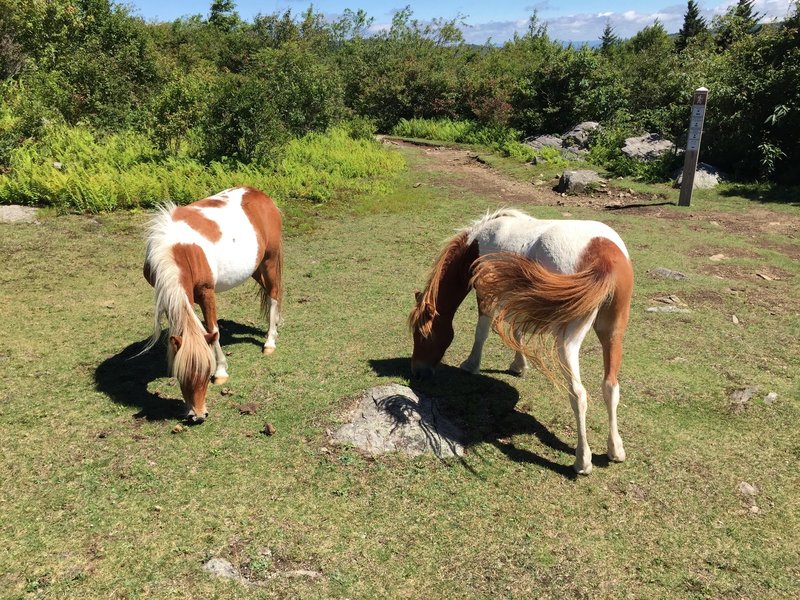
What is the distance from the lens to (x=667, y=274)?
297 inches

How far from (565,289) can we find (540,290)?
0.15m

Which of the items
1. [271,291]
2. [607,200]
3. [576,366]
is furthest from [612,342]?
[607,200]

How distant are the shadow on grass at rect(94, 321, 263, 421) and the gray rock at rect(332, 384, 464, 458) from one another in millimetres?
1375

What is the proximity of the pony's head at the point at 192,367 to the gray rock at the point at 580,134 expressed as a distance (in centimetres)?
1562

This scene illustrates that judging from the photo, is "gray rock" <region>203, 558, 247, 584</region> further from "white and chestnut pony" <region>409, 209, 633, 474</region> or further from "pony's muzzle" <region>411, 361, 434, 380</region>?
"pony's muzzle" <region>411, 361, 434, 380</region>

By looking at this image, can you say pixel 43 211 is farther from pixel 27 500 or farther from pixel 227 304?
pixel 27 500

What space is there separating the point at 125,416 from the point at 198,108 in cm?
919

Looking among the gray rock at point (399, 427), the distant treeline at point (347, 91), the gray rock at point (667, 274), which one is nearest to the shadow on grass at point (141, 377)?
the gray rock at point (399, 427)

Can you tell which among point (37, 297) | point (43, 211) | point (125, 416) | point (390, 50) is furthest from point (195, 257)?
point (390, 50)

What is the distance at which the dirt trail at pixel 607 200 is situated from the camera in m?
10.2

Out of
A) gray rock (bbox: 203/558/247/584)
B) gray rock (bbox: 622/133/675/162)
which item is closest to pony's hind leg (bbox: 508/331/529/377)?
gray rock (bbox: 203/558/247/584)

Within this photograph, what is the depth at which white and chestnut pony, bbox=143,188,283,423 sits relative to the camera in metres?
3.93

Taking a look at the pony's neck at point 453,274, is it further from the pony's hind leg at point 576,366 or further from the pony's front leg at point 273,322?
the pony's front leg at point 273,322

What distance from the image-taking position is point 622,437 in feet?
13.6
